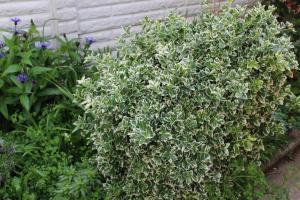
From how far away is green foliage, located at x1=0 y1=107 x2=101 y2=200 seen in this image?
324 centimetres

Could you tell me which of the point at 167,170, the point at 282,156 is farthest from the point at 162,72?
the point at 282,156

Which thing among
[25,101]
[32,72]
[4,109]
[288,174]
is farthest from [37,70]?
[288,174]

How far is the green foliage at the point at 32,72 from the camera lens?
3.75 meters

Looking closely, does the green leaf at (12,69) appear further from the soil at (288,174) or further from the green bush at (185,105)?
the soil at (288,174)

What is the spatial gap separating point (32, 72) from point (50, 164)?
0.77 metres

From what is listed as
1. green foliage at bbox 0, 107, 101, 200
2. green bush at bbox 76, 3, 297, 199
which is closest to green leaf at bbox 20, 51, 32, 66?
green foliage at bbox 0, 107, 101, 200

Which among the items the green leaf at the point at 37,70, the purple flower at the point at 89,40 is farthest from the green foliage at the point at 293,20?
the green leaf at the point at 37,70

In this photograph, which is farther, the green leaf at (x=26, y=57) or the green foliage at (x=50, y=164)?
the green leaf at (x=26, y=57)

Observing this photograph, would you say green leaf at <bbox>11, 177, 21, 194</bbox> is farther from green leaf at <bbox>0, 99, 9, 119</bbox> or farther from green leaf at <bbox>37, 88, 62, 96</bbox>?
green leaf at <bbox>37, 88, 62, 96</bbox>

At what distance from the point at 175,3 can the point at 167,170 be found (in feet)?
8.73

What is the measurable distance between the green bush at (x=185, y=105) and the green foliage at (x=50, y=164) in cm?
20

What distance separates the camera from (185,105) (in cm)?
317

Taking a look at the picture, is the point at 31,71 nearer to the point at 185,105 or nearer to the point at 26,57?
the point at 26,57

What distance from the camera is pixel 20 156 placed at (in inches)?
141
